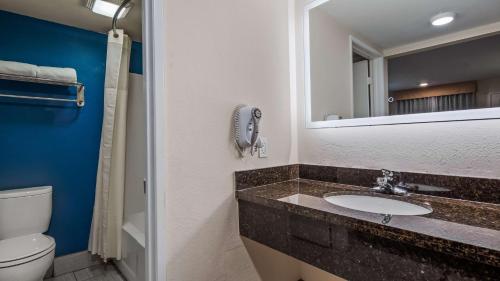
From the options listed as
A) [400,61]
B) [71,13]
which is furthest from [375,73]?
[71,13]

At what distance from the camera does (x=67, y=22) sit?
217 cm

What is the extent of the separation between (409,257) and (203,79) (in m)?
1.02

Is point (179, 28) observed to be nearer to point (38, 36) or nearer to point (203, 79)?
point (203, 79)

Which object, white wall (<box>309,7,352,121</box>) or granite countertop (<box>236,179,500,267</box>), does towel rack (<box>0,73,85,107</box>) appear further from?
white wall (<box>309,7,352,121</box>)

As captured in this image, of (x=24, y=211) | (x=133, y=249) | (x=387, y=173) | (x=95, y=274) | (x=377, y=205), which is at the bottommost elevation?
(x=95, y=274)

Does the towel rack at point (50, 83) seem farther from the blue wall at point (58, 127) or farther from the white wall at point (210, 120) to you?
the white wall at point (210, 120)

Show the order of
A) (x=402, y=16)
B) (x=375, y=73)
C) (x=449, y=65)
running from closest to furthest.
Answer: (x=449, y=65), (x=402, y=16), (x=375, y=73)

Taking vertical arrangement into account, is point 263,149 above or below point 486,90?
below

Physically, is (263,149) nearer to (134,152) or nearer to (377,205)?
(377,205)

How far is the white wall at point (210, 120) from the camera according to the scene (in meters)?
1.07

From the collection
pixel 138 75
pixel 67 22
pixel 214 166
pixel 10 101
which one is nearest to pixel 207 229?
pixel 214 166

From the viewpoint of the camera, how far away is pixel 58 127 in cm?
219

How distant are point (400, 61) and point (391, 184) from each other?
0.61 metres

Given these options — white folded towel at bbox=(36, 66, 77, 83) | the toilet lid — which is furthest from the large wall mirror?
the toilet lid
